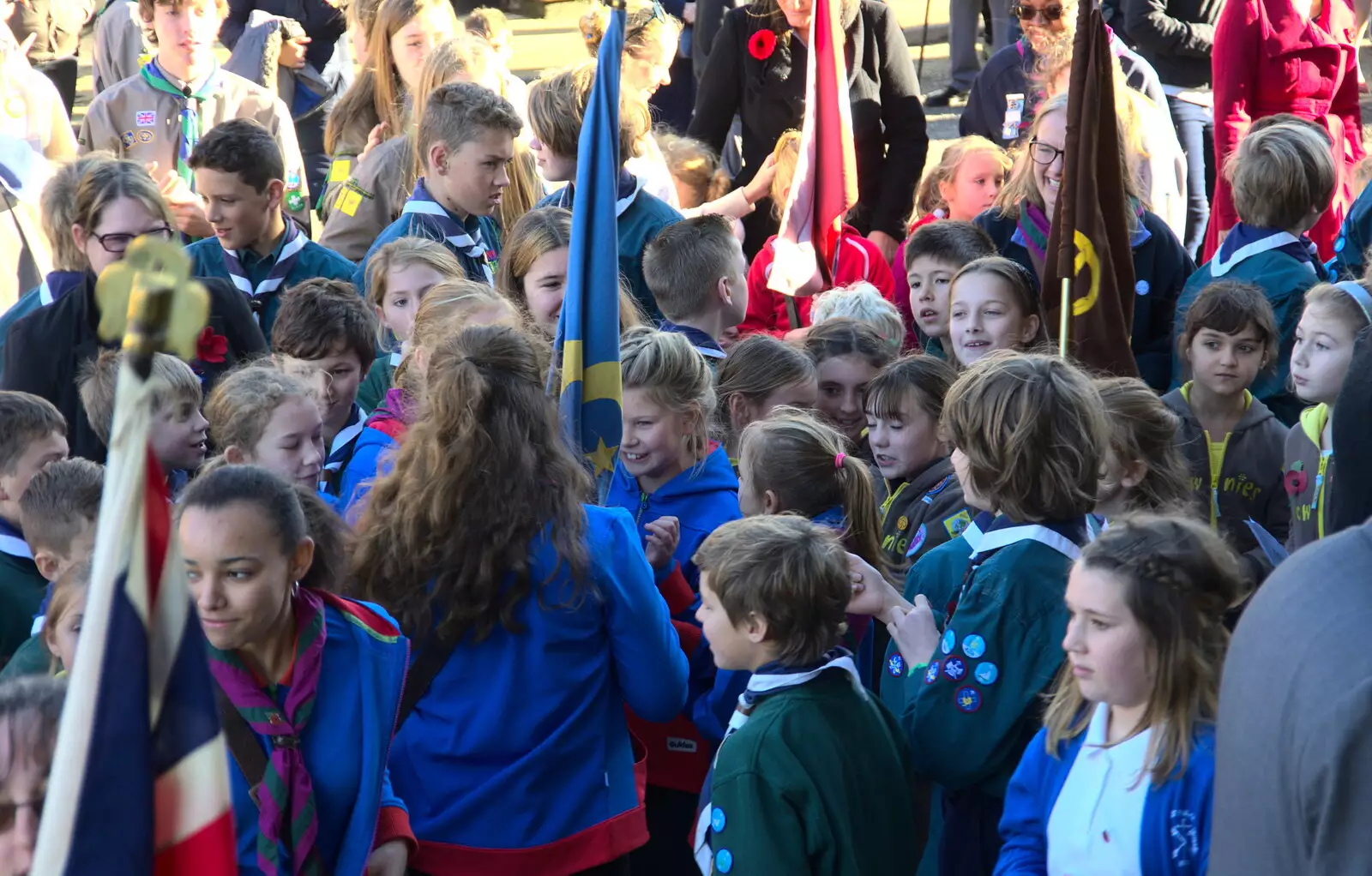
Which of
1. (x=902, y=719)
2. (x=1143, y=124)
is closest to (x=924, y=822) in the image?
(x=902, y=719)

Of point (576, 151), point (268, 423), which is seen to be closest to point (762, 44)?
point (576, 151)

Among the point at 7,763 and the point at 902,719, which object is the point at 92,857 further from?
the point at 902,719

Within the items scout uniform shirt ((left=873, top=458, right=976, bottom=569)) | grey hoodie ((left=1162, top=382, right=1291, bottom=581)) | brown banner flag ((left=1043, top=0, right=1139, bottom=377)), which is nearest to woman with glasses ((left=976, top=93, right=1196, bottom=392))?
grey hoodie ((left=1162, top=382, right=1291, bottom=581))

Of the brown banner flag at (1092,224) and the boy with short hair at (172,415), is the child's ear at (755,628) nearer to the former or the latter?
the brown banner flag at (1092,224)

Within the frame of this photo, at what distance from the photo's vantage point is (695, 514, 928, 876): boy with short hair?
2650 mm

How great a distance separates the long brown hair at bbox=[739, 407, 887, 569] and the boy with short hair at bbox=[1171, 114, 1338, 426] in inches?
69.2

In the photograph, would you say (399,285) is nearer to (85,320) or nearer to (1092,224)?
(85,320)

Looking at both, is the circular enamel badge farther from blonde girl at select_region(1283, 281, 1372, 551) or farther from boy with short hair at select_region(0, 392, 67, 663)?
boy with short hair at select_region(0, 392, 67, 663)

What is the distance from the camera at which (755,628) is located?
282 cm

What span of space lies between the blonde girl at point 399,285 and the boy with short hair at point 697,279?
0.59 meters

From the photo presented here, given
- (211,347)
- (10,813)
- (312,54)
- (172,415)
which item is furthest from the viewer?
(312,54)

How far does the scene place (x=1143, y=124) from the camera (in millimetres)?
5621

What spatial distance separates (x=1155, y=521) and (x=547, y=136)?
9.72 ft

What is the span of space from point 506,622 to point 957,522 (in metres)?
1.18
